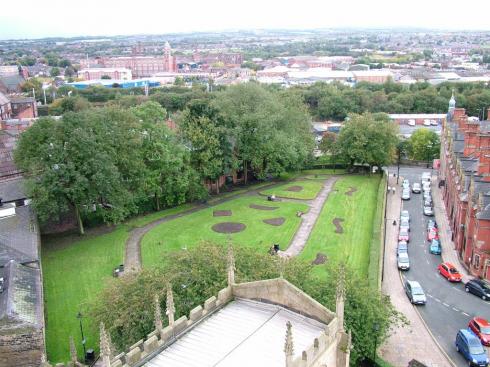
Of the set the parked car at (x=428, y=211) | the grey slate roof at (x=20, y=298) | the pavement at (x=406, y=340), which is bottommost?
the pavement at (x=406, y=340)

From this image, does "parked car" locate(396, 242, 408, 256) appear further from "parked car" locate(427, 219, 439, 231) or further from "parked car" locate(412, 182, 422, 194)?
"parked car" locate(412, 182, 422, 194)

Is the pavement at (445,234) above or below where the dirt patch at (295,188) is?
below

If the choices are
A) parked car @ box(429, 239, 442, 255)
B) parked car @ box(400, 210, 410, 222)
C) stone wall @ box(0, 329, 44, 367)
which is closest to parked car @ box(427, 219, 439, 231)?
parked car @ box(400, 210, 410, 222)

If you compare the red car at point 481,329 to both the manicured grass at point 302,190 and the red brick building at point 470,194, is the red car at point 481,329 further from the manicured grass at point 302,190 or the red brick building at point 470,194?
the manicured grass at point 302,190

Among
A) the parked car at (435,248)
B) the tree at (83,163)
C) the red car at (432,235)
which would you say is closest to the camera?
the tree at (83,163)

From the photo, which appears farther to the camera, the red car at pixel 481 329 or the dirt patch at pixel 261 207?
the dirt patch at pixel 261 207

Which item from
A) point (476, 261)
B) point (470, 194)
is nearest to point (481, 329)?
point (476, 261)

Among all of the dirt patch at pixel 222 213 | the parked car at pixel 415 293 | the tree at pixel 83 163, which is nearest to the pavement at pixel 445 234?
the parked car at pixel 415 293

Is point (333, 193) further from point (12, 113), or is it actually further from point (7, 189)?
point (12, 113)
